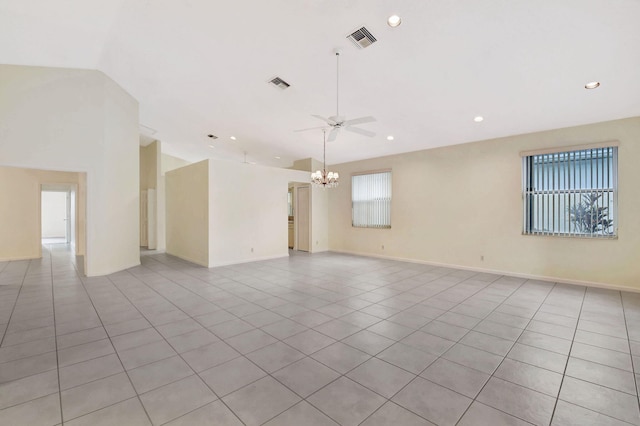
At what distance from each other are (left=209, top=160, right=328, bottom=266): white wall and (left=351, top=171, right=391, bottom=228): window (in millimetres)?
2044

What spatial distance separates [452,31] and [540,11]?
2.79 feet

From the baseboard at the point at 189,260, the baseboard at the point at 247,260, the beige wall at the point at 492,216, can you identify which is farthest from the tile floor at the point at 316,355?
the baseboard at the point at 189,260

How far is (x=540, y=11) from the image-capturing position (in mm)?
2924

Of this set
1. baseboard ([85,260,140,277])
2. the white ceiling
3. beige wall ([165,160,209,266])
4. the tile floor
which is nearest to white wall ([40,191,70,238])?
beige wall ([165,160,209,266])

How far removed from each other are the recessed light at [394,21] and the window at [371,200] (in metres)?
4.76

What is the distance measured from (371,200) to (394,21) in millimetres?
5428

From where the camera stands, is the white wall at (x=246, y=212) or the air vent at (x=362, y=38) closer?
the air vent at (x=362, y=38)

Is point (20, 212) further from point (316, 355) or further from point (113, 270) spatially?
point (316, 355)

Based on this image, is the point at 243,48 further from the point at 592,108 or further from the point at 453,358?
the point at 592,108

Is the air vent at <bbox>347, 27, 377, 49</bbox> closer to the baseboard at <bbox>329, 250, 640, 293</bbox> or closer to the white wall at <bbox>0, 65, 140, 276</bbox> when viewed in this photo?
the white wall at <bbox>0, 65, 140, 276</bbox>

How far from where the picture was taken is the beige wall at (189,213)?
661cm

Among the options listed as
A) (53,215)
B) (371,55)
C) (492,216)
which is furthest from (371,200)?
(53,215)

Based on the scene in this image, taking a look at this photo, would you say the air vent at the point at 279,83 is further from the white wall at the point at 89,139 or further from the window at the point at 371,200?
the window at the point at 371,200

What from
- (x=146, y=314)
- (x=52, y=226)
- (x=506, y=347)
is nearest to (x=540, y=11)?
(x=506, y=347)
